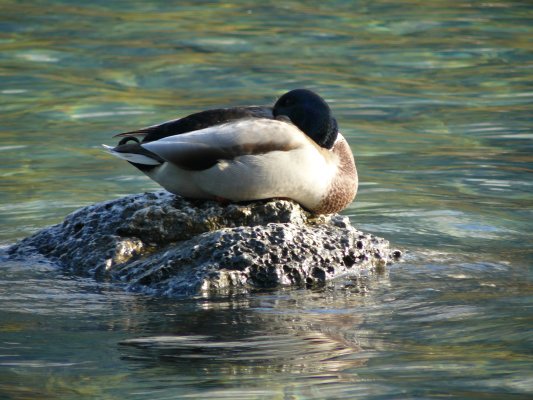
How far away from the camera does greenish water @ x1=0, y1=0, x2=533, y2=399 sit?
4.79 meters

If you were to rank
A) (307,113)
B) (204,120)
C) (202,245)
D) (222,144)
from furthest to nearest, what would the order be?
1. (307,113)
2. (204,120)
3. (222,144)
4. (202,245)

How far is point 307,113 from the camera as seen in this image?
675 cm

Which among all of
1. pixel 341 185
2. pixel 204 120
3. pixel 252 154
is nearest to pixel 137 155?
pixel 204 120

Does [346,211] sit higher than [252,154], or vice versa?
[252,154]

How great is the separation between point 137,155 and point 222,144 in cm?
52

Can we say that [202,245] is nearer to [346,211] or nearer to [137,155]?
[137,155]

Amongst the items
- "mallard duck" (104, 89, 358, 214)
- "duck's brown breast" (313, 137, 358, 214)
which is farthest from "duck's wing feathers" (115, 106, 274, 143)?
"duck's brown breast" (313, 137, 358, 214)

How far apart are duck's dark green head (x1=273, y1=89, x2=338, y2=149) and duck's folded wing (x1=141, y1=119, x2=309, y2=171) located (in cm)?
24

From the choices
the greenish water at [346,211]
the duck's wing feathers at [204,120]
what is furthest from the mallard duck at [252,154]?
the greenish water at [346,211]

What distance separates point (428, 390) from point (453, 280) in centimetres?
191

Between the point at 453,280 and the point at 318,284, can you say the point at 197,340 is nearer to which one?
the point at 318,284

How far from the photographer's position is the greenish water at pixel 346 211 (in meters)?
4.79

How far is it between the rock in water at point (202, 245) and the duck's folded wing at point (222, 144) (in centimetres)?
30

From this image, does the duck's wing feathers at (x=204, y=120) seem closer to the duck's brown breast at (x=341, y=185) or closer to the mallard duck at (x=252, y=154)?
the mallard duck at (x=252, y=154)
